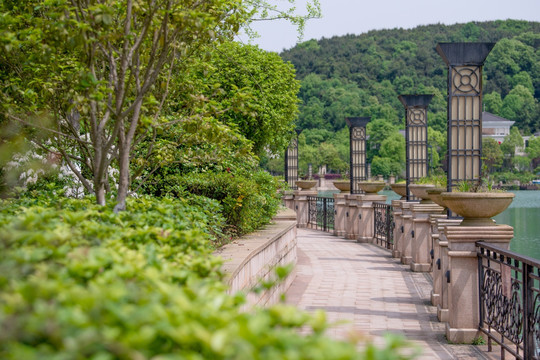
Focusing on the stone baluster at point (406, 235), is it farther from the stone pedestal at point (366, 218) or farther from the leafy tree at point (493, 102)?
the leafy tree at point (493, 102)

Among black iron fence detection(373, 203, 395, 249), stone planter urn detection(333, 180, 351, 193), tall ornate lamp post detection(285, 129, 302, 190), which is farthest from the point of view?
tall ornate lamp post detection(285, 129, 302, 190)

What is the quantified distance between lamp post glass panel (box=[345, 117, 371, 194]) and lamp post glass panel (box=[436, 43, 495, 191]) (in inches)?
450

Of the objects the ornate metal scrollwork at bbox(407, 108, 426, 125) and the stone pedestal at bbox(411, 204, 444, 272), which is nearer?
the stone pedestal at bbox(411, 204, 444, 272)

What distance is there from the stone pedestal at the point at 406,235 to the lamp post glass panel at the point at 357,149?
7410mm

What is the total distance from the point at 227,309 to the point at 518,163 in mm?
98873

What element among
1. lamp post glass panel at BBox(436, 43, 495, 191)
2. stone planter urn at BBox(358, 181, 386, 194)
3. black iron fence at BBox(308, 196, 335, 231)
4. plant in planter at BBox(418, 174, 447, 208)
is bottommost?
black iron fence at BBox(308, 196, 335, 231)

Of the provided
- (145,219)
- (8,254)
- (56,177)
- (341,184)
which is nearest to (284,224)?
(56,177)

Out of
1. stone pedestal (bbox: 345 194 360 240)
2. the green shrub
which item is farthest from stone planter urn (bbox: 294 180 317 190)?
the green shrub

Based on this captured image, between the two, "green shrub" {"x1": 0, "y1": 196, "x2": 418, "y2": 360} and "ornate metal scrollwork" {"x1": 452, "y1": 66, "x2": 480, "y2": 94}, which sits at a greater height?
"ornate metal scrollwork" {"x1": 452, "y1": 66, "x2": 480, "y2": 94}

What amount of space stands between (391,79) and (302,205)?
81.2 metres

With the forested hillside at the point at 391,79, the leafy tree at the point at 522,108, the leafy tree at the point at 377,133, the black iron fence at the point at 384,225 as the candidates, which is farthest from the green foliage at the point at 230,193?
the leafy tree at the point at 522,108

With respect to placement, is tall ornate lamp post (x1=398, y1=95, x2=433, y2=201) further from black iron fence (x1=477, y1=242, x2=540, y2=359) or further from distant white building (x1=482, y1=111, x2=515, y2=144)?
distant white building (x1=482, y1=111, x2=515, y2=144)

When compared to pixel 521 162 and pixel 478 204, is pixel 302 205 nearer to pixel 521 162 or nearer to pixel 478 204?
pixel 478 204

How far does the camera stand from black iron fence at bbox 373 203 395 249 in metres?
14.5
